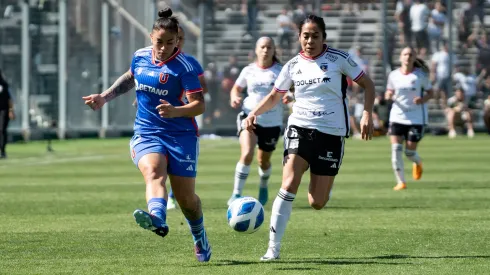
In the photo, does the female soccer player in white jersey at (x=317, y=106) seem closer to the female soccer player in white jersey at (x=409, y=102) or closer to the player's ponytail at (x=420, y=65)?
the female soccer player in white jersey at (x=409, y=102)

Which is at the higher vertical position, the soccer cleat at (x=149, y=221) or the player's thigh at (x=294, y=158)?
the player's thigh at (x=294, y=158)

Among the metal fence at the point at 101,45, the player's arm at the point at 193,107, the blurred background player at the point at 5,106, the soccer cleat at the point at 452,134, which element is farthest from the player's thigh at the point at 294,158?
the soccer cleat at the point at 452,134

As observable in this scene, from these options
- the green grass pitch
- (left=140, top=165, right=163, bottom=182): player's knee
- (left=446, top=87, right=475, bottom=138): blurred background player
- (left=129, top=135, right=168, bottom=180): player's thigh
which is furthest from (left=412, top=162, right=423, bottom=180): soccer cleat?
(left=446, top=87, right=475, bottom=138): blurred background player

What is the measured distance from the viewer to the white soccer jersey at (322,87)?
10922 mm

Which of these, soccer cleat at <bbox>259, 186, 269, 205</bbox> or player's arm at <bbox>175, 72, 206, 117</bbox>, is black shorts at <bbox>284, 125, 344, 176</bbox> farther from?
soccer cleat at <bbox>259, 186, 269, 205</bbox>

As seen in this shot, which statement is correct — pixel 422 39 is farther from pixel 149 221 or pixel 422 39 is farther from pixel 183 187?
pixel 149 221

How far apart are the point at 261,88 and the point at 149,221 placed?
321 inches

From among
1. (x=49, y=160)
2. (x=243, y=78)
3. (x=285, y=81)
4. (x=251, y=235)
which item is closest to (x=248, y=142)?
(x=243, y=78)

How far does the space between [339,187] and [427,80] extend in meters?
2.42

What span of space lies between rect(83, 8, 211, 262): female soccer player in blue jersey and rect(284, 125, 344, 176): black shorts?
110 cm

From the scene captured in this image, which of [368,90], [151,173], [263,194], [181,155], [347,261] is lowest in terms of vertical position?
[263,194]

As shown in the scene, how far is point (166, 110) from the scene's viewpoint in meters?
9.61

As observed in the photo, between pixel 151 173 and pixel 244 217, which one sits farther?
pixel 244 217

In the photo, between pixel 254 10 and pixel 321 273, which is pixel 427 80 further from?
pixel 254 10
